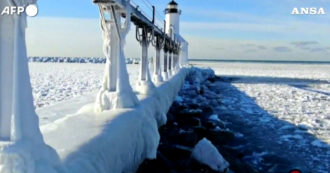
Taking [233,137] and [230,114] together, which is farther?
[230,114]

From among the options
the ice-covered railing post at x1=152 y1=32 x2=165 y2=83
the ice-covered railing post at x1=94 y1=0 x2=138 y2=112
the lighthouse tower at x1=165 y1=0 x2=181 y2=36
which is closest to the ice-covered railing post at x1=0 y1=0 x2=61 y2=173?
the ice-covered railing post at x1=94 y1=0 x2=138 y2=112

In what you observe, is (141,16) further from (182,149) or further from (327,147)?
(327,147)

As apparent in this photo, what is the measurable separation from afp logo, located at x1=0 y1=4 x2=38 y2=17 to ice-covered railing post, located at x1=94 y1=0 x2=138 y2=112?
127 inches

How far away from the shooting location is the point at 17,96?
9.78 ft

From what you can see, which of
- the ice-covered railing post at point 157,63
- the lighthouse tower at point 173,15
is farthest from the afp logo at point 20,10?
the lighthouse tower at point 173,15

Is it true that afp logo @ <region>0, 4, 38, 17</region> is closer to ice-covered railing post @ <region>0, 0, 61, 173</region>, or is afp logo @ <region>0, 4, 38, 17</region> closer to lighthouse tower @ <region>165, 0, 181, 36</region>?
ice-covered railing post @ <region>0, 0, 61, 173</region>

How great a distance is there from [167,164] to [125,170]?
139 centimetres

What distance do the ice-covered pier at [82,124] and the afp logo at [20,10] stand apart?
3cm

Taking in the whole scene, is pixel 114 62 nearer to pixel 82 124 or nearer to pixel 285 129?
pixel 82 124

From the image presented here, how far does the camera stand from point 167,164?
5.92 meters

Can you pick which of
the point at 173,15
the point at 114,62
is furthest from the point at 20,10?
the point at 173,15

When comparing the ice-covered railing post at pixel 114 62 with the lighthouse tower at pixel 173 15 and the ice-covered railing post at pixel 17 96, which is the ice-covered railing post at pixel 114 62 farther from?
the lighthouse tower at pixel 173 15

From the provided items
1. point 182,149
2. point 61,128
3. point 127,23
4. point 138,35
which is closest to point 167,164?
point 182,149

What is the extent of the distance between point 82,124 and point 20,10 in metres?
2.32
